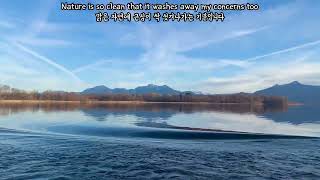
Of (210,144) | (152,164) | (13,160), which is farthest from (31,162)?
(210,144)

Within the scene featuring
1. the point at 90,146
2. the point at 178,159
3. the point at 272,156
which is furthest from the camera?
the point at 90,146

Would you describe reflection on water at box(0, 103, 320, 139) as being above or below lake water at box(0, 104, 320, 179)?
above

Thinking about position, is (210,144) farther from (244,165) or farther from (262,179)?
(262,179)

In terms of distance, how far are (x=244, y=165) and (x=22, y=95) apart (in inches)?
7067

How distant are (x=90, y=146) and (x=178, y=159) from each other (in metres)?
6.72

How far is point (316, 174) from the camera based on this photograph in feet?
56.4

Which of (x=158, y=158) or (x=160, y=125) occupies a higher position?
(x=160, y=125)

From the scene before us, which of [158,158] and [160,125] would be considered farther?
[160,125]

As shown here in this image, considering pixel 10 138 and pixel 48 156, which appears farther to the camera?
pixel 10 138

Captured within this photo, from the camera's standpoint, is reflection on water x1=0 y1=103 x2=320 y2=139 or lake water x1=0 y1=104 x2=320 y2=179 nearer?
lake water x1=0 y1=104 x2=320 y2=179

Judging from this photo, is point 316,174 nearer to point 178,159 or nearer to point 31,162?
point 178,159

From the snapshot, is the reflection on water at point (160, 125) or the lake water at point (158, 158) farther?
the reflection on water at point (160, 125)

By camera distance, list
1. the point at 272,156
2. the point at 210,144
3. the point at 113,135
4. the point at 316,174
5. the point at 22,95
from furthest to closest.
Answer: the point at 22,95 < the point at 113,135 < the point at 210,144 < the point at 272,156 < the point at 316,174

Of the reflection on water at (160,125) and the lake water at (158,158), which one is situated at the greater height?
the reflection on water at (160,125)
